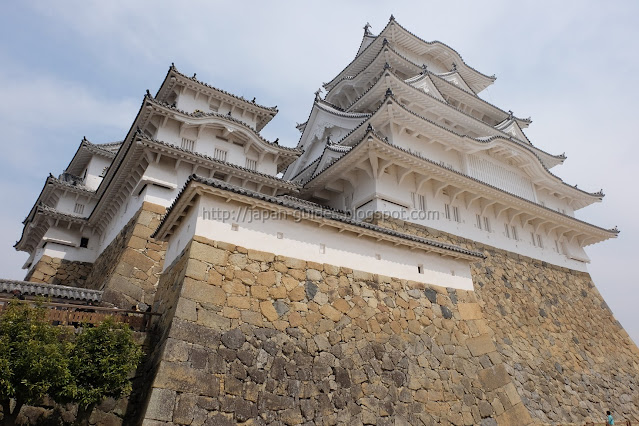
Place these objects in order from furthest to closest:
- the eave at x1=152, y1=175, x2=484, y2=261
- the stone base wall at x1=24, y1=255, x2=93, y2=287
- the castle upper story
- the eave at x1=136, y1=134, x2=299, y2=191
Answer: the stone base wall at x1=24, y1=255, x2=93, y2=287 → the castle upper story → the eave at x1=136, y1=134, x2=299, y2=191 → the eave at x1=152, y1=175, x2=484, y2=261

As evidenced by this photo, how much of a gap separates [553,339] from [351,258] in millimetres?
10966

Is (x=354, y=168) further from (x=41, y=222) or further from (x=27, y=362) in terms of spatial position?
(x=41, y=222)

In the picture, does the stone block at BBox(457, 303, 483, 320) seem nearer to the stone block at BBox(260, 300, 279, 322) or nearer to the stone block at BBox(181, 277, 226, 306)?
the stone block at BBox(260, 300, 279, 322)

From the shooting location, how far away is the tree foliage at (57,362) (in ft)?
17.6

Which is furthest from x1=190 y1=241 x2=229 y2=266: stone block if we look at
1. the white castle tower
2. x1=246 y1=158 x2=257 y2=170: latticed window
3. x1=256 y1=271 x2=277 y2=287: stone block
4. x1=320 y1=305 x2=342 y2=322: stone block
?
x1=246 y1=158 x2=257 y2=170: latticed window

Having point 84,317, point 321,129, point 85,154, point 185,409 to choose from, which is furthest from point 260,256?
point 85,154

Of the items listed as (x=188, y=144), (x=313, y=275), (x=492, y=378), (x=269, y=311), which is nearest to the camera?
(x=269, y=311)

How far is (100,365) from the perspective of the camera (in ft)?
19.8

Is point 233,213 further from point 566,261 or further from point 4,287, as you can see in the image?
point 566,261

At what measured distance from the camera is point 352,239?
30.2 feet

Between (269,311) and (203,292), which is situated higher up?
(203,292)

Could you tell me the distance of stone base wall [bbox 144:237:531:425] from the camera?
6.37 meters

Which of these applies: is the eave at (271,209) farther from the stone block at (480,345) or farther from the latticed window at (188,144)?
the latticed window at (188,144)

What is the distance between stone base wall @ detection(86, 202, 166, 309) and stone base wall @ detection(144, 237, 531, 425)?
399cm
